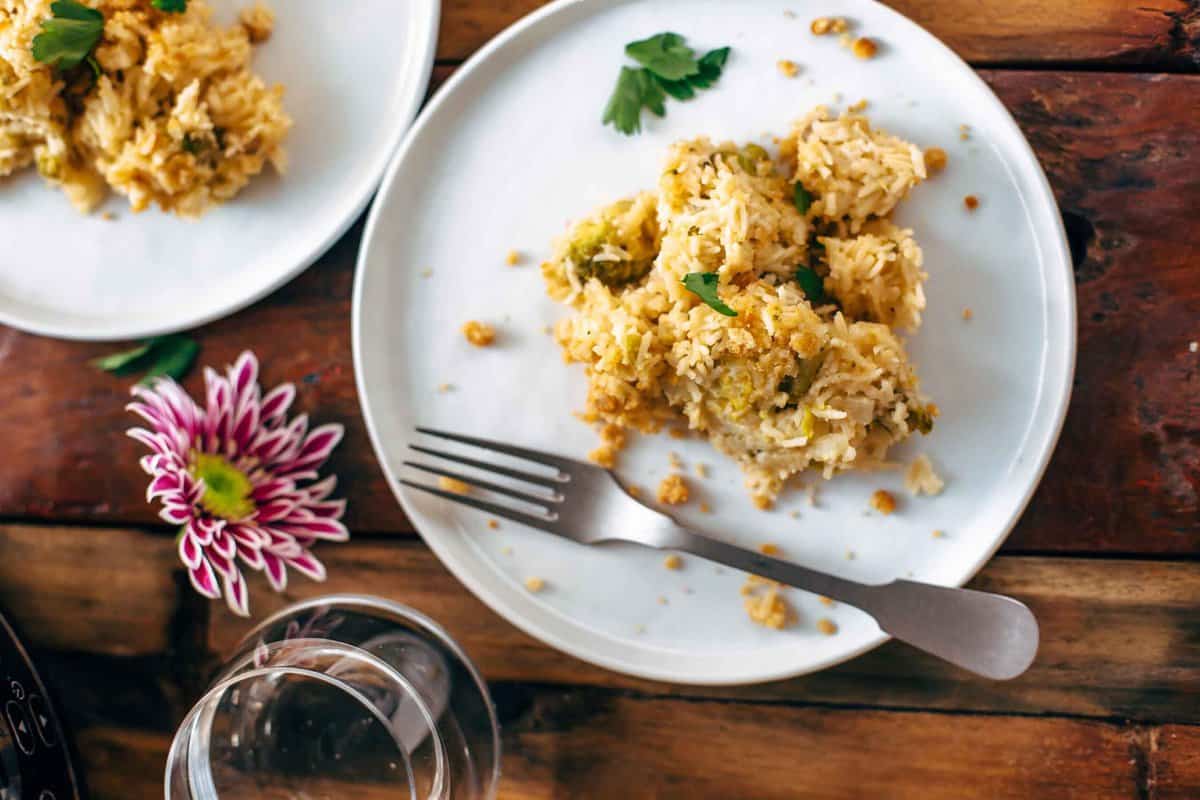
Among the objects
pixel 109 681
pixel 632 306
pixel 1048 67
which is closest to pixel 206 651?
pixel 109 681

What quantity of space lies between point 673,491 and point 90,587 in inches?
42.1

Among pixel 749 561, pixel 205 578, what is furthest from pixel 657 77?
pixel 205 578

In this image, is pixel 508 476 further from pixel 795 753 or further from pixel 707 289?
pixel 795 753

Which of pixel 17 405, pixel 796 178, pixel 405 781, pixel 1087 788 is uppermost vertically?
pixel 796 178

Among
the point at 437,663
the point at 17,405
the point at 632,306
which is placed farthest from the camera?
the point at 17,405

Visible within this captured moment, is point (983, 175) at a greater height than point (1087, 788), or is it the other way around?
point (983, 175)

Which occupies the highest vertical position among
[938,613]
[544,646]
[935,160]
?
[935,160]

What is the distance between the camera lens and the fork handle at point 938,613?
1.42m

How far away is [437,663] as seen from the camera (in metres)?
1.56

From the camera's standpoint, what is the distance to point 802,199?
1494mm

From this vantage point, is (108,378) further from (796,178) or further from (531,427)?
(796,178)

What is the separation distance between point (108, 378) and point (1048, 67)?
5.50ft

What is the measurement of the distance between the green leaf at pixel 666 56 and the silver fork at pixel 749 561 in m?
0.62

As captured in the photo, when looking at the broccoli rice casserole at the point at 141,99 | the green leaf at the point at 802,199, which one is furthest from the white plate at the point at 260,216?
the green leaf at the point at 802,199
